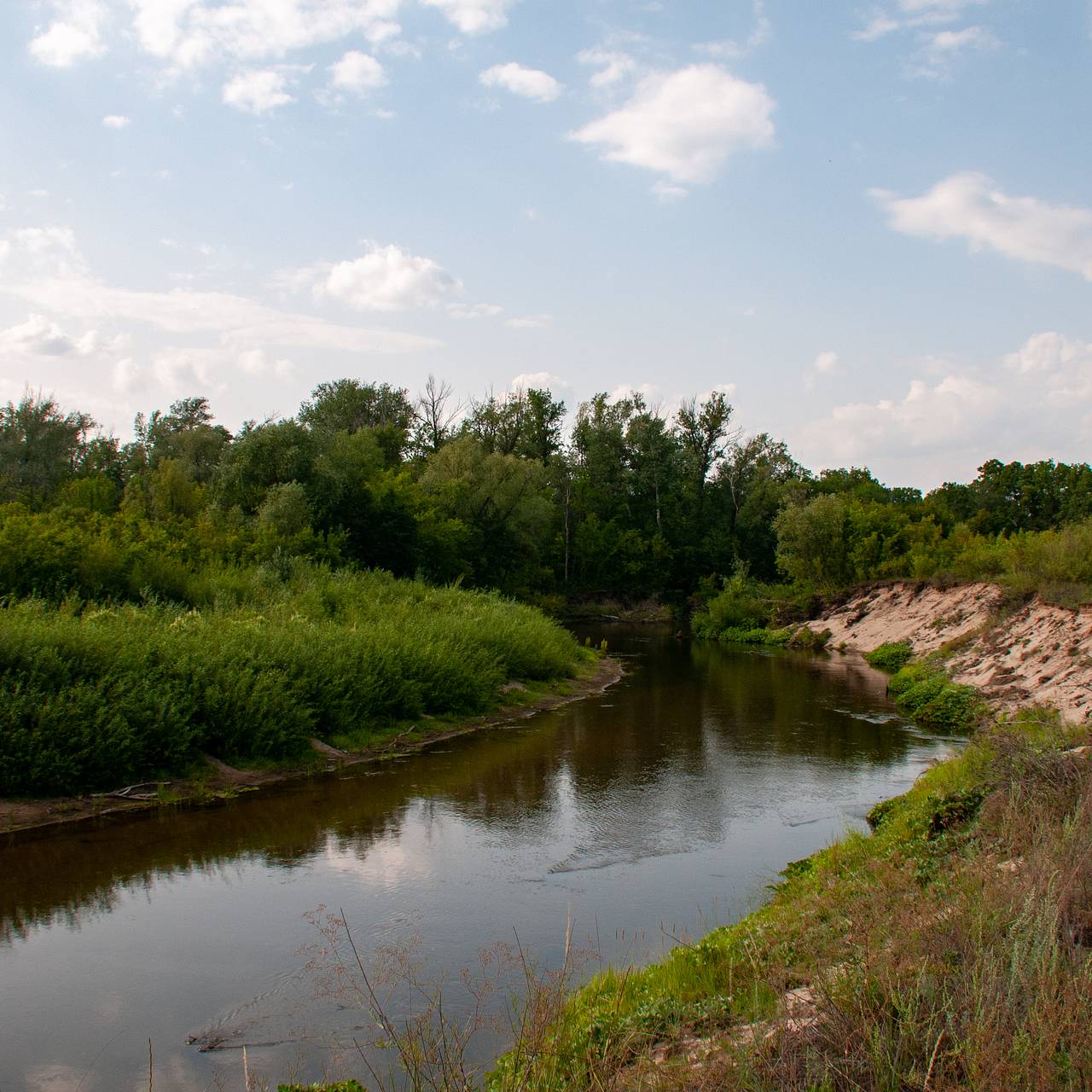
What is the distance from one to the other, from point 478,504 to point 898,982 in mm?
48108

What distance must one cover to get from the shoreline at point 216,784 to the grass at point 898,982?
8726 mm

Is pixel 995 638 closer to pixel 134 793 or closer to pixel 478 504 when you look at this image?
pixel 134 793

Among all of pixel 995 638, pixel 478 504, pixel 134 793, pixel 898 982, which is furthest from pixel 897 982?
pixel 478 504

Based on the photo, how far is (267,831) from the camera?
13.2 meters

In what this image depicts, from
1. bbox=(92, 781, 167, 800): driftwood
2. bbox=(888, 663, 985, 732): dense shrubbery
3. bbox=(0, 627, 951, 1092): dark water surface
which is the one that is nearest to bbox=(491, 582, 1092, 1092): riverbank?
bbox=(0, 627, 951, 1092): dark water surface

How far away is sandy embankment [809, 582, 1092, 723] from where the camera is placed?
2180 cm

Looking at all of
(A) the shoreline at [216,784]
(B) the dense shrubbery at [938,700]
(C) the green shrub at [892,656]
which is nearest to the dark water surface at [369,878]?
(A) the shoreline at [216,784]

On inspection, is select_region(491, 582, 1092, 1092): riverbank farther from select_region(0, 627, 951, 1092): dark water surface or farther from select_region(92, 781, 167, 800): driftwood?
select_region(92, 781, 167, 800): driftwood

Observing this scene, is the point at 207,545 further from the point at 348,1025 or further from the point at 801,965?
the point at 801,965

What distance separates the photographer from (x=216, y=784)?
49.8 feet

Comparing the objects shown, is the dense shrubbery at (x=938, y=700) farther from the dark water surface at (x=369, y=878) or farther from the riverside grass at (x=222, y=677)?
the riverside grass at (x=222, y=677)

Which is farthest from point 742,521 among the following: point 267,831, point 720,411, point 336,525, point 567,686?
point 267,831

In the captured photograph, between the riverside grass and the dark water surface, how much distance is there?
1259 millimetres

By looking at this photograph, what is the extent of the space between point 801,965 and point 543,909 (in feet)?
13.3
